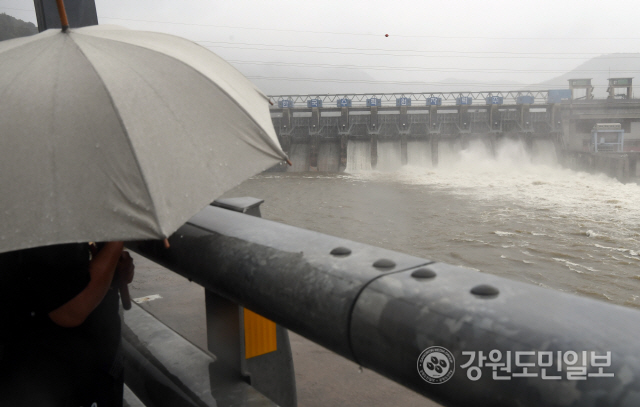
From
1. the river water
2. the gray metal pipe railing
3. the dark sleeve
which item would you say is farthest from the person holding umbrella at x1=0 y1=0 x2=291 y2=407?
the river water

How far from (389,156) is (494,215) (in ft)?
59.0

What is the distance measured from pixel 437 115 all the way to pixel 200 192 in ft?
116

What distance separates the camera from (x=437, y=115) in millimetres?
35031

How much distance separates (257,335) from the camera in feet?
5.58

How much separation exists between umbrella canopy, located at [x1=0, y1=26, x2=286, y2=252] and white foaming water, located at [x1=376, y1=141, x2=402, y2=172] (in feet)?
105

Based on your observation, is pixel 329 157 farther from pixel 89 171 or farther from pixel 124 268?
pixel 89 171

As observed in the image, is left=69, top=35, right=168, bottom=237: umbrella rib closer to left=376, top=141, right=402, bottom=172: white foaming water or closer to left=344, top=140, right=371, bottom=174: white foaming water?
left=344, top=140, right=371, bottom=174: white foaming water

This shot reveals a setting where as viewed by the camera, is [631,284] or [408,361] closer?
[408,361]

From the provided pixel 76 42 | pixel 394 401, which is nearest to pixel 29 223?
pixel 76 42

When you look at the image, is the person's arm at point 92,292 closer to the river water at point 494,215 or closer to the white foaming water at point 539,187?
the river water at point 494,215

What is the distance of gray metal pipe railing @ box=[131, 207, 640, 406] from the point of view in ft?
1.78

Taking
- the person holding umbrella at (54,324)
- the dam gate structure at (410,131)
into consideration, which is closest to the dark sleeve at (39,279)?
the person holding umbrella at (54,324)

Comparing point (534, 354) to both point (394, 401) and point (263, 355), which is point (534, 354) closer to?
point (263, 355)

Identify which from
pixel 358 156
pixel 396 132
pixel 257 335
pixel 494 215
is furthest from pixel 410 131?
pixel 257 335
